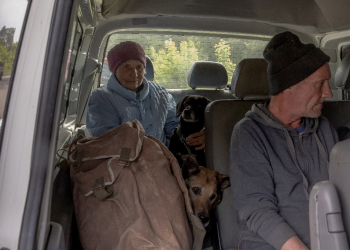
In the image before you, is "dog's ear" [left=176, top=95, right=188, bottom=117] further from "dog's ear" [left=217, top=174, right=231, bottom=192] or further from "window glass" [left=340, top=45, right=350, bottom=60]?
"window glass" [left=340, top=45, right=350, bottom=60]

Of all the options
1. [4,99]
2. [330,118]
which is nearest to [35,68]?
[4,99]

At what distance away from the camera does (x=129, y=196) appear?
161 centimetres

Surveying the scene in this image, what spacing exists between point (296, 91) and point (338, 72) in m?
1.42

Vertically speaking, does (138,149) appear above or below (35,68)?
below

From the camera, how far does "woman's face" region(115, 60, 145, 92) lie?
2904mm

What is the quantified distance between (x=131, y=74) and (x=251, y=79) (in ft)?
3.43

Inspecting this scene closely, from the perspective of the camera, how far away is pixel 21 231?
99 cm

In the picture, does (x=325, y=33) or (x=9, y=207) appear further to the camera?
(x=325, y=33)

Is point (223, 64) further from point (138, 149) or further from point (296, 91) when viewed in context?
point (138, 149)

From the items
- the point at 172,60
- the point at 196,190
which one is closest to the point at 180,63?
the point at 172,60

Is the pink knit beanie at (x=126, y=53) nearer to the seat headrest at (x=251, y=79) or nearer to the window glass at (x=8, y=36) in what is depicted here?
the seat headrest at (x=251, y=79)

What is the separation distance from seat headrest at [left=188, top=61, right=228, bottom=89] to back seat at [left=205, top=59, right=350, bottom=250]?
0.92 m

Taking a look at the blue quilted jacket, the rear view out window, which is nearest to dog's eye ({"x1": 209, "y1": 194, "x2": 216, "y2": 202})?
the blue quilted jacket

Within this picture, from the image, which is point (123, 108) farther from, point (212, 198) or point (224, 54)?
point (224, 54)
